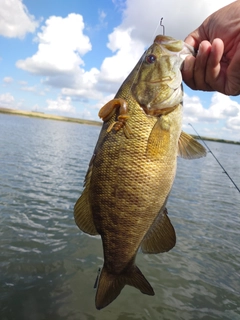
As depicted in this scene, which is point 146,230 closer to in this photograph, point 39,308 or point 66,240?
point 39,308

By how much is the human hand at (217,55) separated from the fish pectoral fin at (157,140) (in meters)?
0.93

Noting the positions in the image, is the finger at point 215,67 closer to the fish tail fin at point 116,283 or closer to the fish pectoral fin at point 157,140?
the fish pectoral fin at point 157,140

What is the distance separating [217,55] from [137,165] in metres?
1.41

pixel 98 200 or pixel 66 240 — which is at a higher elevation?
pixel 98 200

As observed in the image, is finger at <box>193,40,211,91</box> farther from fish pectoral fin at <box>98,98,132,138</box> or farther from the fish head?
A: fish pectoral fin at <box>98,98,132,138</box>

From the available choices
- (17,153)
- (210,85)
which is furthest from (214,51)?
(17,153)

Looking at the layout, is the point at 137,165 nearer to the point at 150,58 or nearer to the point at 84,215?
the point at 84,215

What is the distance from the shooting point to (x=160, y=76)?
2885 mm

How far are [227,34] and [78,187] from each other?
467 inches

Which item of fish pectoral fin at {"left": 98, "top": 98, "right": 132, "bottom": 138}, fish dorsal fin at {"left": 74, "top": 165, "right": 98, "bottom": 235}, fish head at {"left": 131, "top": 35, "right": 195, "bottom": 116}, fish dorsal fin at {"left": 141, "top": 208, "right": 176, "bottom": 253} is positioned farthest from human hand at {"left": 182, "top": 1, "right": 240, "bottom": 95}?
fish dorsal fin at {"left": 74, "top": 165, "right": 98, "bottom": 235}

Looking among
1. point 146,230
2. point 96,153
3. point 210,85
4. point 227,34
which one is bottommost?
point 146,230

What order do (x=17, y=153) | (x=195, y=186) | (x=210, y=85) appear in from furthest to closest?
(x=17, y=153) → (x=195, y=186) → (x=210, y=85)

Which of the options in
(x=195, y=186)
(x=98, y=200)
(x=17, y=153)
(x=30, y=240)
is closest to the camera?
(x=98, y=200)

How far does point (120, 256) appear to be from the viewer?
281 centimetres
